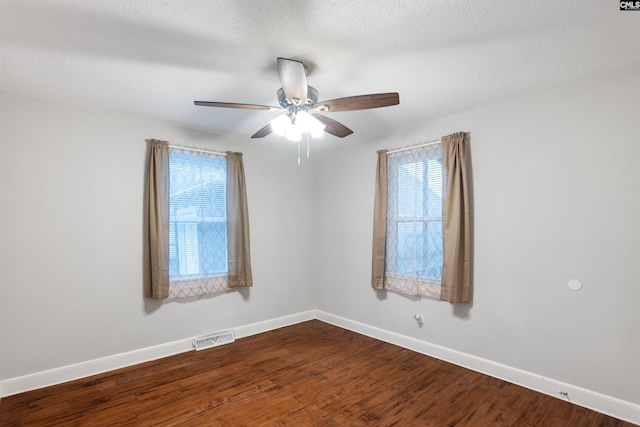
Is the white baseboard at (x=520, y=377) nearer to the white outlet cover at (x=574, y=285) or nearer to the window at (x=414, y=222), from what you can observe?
the window at (x=414, y=222)

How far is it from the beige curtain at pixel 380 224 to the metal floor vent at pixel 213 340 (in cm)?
187

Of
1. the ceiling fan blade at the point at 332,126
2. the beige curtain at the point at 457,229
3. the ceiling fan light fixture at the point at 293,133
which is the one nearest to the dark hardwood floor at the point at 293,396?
the beige curtain at the point at 457,229

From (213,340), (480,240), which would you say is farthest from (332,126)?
(213,340)

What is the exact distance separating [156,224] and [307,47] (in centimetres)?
241

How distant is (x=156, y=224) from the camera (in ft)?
10.9

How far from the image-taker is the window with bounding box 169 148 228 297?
3.55m

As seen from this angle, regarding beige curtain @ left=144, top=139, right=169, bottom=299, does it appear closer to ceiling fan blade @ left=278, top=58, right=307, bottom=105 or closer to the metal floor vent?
the metal floor vent

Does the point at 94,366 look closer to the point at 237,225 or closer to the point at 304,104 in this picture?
the point at 237,225

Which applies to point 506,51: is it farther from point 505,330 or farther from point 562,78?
point 505,330

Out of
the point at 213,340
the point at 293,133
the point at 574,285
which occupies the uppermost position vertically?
the point at 293,133

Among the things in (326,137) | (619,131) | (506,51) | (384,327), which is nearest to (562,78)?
(619,131)

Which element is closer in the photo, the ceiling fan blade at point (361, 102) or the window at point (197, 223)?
the ceiling fan blade at point (361, 102)

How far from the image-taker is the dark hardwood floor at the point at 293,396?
2.29 m

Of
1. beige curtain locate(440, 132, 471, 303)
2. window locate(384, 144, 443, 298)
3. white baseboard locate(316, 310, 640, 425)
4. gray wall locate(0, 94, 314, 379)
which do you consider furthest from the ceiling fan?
white baseboard locate(316, 310, 640, 425)
